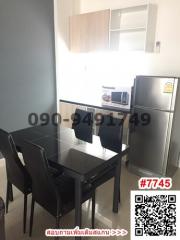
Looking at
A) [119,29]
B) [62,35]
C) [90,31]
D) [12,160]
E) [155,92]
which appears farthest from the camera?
[62,35]

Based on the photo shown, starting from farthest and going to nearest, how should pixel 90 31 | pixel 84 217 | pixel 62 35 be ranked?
1. pixel 62 35
2. pixel 90 31
3. pixel 84 217

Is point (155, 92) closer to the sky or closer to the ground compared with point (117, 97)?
closer to the sky

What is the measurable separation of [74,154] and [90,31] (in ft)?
7.74

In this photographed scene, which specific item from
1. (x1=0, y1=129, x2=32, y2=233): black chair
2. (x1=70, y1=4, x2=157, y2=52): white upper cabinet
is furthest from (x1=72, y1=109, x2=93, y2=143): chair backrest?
(x1=70, y1=4, x2=157, y2=52): white upper cabinet

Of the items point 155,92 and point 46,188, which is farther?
point 155,92

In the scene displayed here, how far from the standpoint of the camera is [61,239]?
76.9 inches

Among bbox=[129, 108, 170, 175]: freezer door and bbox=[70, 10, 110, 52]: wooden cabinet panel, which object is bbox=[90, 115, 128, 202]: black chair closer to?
bbox=[129, 108, 170, 175]: freezer door

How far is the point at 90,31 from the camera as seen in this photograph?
3500 mm

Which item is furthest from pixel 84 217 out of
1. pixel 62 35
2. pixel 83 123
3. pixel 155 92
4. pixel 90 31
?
pixel 62 35

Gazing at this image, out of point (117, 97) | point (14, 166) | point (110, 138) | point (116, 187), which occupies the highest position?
point (117, 97)

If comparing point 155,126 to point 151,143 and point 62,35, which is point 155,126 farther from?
point 62,35

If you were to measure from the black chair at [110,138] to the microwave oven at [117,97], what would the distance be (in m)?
0.77

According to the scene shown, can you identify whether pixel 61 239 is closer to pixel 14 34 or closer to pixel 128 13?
pixel 14 34

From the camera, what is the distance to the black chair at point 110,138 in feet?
7.01
